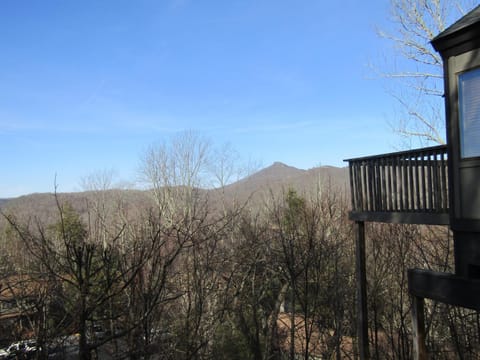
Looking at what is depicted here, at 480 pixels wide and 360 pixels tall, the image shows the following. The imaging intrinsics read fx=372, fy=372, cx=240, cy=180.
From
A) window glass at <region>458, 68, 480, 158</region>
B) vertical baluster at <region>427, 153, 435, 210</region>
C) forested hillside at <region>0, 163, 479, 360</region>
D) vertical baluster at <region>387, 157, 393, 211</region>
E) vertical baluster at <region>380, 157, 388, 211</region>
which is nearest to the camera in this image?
forested hillside at <region>0, 163, 479, 360</region>

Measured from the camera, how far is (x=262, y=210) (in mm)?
17594

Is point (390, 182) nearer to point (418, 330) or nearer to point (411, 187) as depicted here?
point (411, 187)

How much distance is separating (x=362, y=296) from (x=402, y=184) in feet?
7.79

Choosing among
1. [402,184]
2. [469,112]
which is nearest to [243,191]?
[402,184]

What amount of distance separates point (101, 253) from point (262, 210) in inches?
569

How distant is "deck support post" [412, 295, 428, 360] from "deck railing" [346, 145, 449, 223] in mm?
1107

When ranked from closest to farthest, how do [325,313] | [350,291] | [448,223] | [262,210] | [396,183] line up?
[448,223] < [396,183] < [325,313] < [350,291] < [262,210]

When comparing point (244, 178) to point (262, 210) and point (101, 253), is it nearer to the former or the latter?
point (262, 210)

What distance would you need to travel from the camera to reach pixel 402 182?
203 inches

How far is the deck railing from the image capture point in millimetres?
4602

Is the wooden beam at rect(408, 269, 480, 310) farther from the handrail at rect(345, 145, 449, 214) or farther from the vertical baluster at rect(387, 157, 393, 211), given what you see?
the vertical baluster at rect(387, 157, 393, 211)

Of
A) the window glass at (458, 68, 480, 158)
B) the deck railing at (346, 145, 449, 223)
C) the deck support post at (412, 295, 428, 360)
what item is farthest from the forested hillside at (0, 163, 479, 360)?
the window glass at (458, 68, 480, 158)

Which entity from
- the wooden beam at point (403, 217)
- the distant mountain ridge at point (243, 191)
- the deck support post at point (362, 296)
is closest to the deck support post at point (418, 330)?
the wooden beam at point (403, 217)

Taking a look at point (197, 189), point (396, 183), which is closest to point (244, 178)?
point (197, 189)
